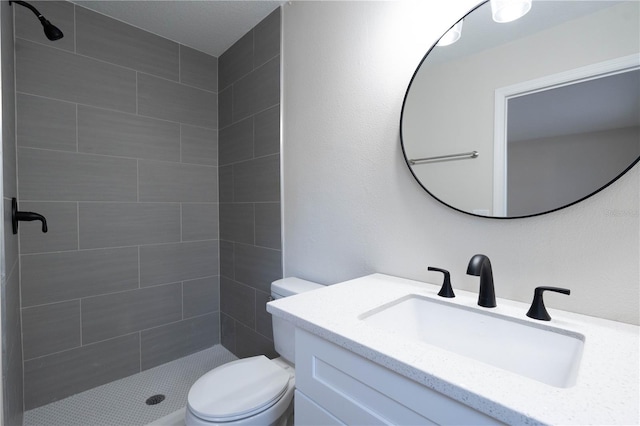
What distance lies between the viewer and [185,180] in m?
2.12

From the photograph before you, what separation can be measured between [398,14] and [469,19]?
0.30 m

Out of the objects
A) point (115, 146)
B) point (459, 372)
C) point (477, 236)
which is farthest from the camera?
point (115, 146)

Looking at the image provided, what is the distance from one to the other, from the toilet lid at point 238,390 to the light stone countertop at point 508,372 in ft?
1.60

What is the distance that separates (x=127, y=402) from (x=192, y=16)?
2.34 m

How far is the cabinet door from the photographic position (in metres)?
0.70

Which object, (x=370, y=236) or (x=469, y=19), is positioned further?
(x=370, y=236)

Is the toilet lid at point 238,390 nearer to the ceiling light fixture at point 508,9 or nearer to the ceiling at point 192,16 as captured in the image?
the ceiling light fixture at point 508,9

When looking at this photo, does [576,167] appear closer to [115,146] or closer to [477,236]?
[477,236]

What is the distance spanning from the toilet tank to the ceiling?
5.28ft

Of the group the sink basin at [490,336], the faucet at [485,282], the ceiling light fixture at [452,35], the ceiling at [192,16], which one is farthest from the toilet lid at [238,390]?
the ceiling at [192,16]

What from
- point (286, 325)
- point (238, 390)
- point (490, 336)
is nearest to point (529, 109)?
point (490, 336)

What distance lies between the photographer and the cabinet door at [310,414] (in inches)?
27.5

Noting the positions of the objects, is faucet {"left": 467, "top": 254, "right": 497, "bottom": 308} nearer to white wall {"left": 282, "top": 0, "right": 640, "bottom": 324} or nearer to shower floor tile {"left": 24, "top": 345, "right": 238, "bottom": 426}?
white wall {"left": 282, "top": 0, "right": 640, "bottom": 324}

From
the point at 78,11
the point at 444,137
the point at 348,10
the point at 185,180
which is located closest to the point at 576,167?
the point at 444,137
